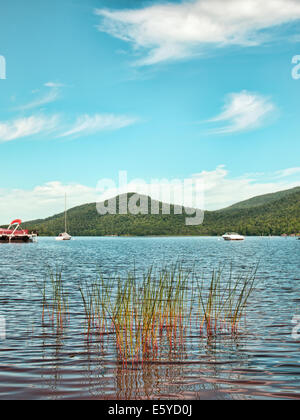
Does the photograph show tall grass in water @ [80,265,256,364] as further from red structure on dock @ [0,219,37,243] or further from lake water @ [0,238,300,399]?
red structure on dock @ [0,219,37,243]

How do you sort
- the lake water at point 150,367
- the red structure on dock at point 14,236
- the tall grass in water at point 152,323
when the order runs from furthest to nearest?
the red structure on dock at point 14,236, the tall grass in water at point 152,323, the lake water at point 150,367

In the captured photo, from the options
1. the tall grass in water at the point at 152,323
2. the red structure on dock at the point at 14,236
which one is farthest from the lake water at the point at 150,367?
the red structure on dock at the point at 14,236

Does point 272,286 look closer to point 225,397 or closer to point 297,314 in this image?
point 297,314

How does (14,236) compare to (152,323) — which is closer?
(152,323)

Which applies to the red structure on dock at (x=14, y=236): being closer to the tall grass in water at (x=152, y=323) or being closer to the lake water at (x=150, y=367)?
the tall grass in water at (x=152, y=323)

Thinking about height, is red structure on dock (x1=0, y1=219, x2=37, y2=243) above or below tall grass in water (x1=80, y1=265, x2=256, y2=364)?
above

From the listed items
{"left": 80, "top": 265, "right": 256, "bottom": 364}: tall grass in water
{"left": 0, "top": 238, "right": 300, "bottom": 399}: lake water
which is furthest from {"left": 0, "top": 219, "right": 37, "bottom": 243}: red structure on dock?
{"left": 0, "top": 238, "right": 300, "bottom": 399}: lake water

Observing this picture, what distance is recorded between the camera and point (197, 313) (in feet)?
52.6

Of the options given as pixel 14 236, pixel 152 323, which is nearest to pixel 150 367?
pixel 152 323

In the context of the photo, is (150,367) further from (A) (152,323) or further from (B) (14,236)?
(B) (14,236)

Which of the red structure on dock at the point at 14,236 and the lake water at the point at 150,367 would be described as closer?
the lake water at the point at 150,367

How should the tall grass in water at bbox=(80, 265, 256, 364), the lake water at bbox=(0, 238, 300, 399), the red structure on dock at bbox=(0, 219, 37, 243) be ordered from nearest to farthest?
the lake water at bbox=(0, 238, 300, 399) < the tall grass in water at bbox=(80, 265, 256, 364) < the red structure on dock at bbox=(0, 219, 37, 243)

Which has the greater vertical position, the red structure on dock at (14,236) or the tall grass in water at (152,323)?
the red structure on dock at (14,236)
